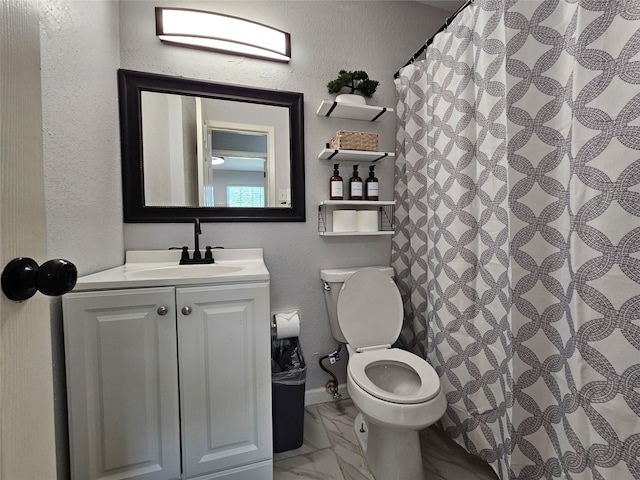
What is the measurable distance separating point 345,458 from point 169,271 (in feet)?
4.09

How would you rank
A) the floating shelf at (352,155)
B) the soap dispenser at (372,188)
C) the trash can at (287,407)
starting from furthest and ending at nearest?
the soap dispenser at (372,188)
the floating shelf at (352,155)
the trash can at (287,407)

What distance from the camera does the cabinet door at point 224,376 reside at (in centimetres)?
100

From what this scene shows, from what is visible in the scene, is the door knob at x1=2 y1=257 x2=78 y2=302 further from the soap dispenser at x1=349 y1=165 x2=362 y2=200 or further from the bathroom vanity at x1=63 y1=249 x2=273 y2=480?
the soap dispenser at x1=349 y1=165 x2=362 y2=200

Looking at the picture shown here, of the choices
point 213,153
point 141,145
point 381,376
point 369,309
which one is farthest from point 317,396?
point 141,145

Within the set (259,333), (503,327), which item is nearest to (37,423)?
(259,333)

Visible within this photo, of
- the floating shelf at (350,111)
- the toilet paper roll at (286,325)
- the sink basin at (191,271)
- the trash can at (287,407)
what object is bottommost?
the trash can at (287,407)

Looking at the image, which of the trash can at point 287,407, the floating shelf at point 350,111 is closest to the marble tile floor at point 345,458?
the trash can at point 287,407

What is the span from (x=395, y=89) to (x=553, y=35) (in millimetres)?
976

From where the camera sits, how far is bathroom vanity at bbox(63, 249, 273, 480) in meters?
0.92

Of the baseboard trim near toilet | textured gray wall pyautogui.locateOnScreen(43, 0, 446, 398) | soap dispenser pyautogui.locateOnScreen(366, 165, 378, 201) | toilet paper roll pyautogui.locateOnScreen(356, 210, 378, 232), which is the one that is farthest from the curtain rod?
the baseboard trim near toilet

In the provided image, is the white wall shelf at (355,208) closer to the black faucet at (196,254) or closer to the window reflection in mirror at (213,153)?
the window reflection in mirror at (213,153)

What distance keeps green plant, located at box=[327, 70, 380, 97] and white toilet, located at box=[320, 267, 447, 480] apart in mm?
1104

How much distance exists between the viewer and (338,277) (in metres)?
1.51

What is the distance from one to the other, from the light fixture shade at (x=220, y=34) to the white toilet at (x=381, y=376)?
1324 mm
